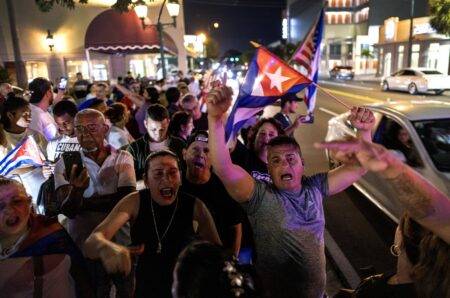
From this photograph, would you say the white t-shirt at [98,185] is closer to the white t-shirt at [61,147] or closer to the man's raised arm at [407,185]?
the white t-shirt at [61,147]

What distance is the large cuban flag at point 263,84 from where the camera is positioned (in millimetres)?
3441

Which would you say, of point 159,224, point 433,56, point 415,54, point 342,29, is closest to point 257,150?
point 159,224

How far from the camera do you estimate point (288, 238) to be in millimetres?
2512

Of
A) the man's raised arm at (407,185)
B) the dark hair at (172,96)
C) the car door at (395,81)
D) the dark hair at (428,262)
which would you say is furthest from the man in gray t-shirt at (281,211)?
the car door at (395,81)

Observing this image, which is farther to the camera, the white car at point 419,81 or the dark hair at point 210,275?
the white car at point 419,81

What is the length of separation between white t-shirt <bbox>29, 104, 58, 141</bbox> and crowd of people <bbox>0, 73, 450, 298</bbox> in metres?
0.95

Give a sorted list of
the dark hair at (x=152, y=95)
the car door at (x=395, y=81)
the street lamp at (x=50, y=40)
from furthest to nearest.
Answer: the car door at (x=395, y=81), the street lamp at (x=50, y=40), the dark hair at (x=152, y=95)

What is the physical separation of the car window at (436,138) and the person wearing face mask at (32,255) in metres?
4.08

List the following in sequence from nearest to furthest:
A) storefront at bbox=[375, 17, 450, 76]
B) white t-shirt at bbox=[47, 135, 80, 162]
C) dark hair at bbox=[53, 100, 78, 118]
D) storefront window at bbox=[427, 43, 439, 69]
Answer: white t-shirt at bbox=[47, 135, 80, 162]
dark hair at bbox=[53, 100, 78, 118]
storefront at bbox=[375, 17, 450, 76]
storefront window at bbox=[427, 43, 439, 69]

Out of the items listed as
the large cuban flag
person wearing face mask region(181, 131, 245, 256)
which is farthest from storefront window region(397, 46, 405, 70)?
person wearing face mask region(181, 131, 245, 256)

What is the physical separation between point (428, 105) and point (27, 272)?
212 inches

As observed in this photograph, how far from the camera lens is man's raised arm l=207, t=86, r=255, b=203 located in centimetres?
244

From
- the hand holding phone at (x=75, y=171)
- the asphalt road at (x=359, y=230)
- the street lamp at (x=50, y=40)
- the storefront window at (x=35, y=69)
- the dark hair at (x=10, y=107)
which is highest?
the street lamp at (x=50, y=40)

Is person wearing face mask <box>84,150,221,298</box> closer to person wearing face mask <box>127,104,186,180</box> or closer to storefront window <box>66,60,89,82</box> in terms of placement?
person wearing face mask <box>127,104,186,180</box>
